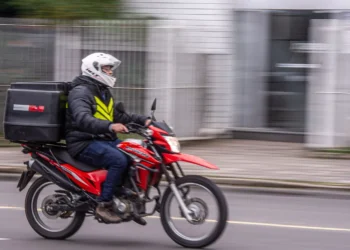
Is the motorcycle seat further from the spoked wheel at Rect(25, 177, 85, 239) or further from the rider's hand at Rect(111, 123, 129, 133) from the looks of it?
the rider's hand at Rect(111, 123, 129, 133)

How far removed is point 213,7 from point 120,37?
203 cm

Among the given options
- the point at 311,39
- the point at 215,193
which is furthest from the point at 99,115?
the point at 311,39

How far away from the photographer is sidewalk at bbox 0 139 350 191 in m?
12.1

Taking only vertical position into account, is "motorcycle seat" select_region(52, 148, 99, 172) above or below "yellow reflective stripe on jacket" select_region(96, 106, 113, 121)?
below

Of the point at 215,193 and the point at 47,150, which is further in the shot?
the point at 47,150

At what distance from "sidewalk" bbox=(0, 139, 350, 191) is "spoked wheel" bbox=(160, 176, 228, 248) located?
14.0 ft

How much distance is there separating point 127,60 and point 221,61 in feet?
6.22

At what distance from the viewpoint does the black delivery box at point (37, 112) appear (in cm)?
807

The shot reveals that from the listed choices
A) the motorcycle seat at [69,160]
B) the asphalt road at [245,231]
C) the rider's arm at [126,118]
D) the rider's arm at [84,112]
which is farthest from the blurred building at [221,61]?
the rider's arm at [84,112]

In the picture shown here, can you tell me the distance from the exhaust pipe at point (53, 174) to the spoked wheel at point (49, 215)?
128 mm

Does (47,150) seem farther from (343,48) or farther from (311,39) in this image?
(311,39)

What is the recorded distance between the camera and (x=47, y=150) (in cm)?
827

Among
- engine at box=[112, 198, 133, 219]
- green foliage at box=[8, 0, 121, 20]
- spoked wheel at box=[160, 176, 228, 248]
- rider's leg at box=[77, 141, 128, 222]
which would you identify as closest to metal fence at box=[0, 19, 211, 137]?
green foliage at box=[8, 0, 121, 20]

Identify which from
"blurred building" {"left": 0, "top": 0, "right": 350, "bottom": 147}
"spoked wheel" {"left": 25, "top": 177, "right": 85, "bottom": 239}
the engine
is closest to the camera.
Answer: the engine
